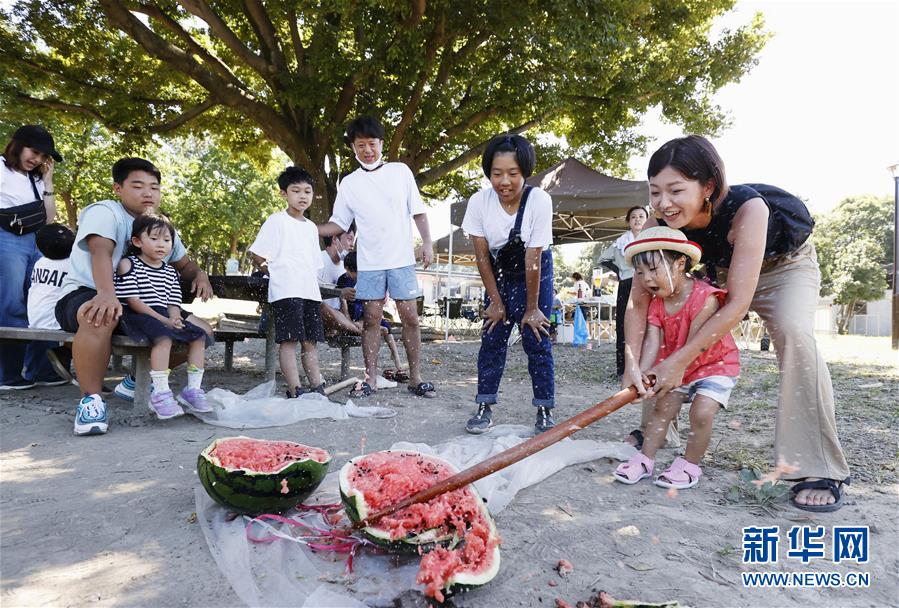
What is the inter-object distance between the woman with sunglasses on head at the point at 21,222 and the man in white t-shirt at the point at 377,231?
263 cm

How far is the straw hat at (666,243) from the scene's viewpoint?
9.29ft

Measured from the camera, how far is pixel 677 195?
9.15ft

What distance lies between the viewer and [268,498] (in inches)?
90.7

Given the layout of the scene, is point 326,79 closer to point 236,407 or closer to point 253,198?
point 236,407

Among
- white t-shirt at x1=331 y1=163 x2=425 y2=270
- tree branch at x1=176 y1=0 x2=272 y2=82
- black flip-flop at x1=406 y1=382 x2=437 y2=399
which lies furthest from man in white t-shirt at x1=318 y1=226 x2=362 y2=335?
tree branch at x1=176 y1=0 x2=272 y2=82

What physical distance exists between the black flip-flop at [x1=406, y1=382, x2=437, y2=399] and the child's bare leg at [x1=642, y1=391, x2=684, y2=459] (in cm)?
266

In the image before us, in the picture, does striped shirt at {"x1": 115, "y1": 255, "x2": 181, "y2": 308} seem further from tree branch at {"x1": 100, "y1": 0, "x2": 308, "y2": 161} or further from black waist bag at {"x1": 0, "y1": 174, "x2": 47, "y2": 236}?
tree branch at {"x1": 100, "y1": 0, "x2": 308, "y2": 161}

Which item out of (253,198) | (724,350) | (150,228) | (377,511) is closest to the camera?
(377,511)

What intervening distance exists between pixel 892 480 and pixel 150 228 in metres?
5.33

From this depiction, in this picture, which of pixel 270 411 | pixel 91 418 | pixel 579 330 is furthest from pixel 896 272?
pixel 91 418

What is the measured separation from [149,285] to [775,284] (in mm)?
4385

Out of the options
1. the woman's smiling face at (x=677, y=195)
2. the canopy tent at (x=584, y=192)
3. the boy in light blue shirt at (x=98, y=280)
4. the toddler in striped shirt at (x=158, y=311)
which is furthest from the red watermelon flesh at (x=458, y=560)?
the canopy tent at (x=584, y=192)

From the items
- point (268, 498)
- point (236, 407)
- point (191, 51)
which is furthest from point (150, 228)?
point (191, 51)

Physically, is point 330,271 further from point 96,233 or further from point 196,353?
point 96,233
